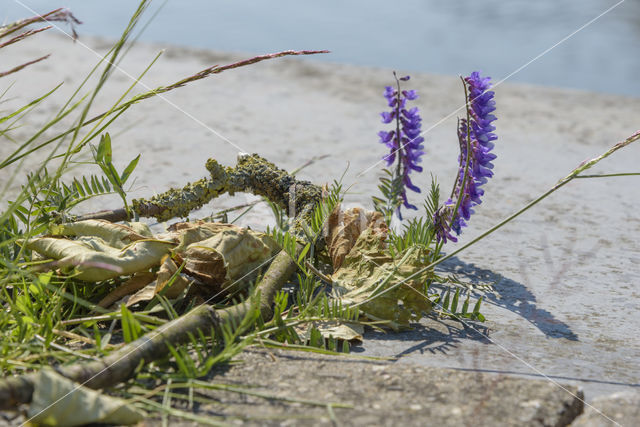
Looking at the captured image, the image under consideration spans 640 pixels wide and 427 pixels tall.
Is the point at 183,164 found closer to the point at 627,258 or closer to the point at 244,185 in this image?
the point at 244,185

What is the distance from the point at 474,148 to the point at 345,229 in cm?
28

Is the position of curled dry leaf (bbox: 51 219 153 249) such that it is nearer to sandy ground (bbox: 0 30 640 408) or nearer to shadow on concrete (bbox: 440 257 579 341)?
sandy ground (bbox: 0 30 640 408)

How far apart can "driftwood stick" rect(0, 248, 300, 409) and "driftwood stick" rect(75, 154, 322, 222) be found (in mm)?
373

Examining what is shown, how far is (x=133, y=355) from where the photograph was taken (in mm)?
868

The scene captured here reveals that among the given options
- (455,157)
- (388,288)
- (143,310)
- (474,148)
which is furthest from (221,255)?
(455,157)

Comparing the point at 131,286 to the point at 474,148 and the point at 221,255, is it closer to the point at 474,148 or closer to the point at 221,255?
the point at 221,255

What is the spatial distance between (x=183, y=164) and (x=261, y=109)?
779mm

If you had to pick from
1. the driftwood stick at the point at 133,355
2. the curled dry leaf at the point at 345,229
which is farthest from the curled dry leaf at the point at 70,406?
the curled dry leaf at the point at 345,229

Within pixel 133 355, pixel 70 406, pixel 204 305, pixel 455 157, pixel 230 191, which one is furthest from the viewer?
pixel 455 157

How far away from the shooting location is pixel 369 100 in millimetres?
3133

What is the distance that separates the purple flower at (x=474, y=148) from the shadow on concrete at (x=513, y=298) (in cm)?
15

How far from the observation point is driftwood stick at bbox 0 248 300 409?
779 millimetres

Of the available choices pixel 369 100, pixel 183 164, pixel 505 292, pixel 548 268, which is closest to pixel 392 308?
pixel 505 292

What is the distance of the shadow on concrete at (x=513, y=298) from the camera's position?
1238mm
